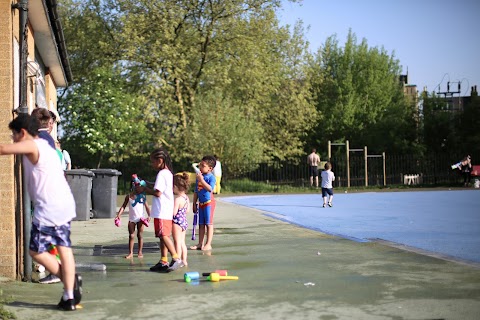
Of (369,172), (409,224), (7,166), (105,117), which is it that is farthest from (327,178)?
(369,172)

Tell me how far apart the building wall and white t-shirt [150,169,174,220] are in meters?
1.76

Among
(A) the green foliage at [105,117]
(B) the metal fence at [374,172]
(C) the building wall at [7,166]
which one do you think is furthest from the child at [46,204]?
→ (B) the metal fence at [374,172]

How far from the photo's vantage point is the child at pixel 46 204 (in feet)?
22.0

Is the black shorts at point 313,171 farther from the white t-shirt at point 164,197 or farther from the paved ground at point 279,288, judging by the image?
the white t-shirt at point 164,197

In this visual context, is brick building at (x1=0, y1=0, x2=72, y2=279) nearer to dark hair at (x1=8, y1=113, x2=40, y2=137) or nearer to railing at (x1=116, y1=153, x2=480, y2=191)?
dark hair at (x1=8, y1=113, x2=40, y2=137)

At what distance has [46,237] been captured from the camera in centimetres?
673

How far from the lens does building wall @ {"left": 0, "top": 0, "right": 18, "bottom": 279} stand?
8336 millimetres

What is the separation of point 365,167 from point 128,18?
14.5 meters

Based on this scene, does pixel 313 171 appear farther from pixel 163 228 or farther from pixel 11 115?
pixel 11 115

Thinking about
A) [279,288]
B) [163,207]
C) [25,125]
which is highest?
[25,125]

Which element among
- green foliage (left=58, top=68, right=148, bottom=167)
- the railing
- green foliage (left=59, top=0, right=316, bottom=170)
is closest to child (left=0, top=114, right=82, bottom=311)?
green foliage (left=59, top=0, right=316, bottom=170)

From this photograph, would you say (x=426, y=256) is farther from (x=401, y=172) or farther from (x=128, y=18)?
(x=401, y=172)

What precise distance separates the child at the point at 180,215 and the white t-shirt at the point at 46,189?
321 cm

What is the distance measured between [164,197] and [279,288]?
236cm
